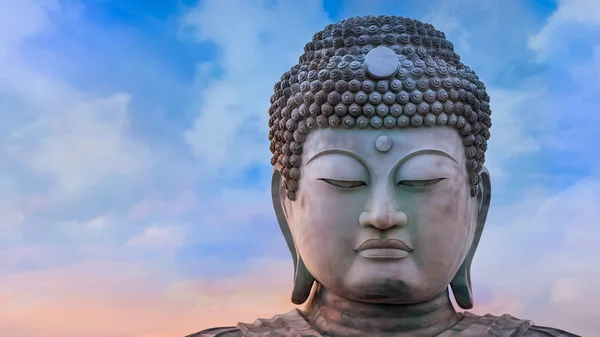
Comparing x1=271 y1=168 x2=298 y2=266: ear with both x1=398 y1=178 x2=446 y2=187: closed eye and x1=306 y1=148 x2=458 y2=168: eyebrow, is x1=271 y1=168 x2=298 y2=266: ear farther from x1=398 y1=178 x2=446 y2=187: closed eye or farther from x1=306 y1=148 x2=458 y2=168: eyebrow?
x1=398 y1=178 x2=446 y2=187: closed eye

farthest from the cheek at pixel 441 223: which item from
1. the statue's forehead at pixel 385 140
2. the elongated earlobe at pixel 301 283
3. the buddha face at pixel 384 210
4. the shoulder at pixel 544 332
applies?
the elongated earlobe at pixel 301 283

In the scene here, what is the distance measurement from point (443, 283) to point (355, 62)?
5.49 feet

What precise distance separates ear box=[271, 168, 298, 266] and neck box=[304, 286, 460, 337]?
1.93 ft

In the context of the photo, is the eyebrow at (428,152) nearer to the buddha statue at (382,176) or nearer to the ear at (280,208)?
the buddha statue at (382,176)

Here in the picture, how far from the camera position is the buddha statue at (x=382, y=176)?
6.01 metres

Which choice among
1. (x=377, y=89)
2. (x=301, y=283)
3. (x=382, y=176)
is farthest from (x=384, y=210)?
(x=301, y=283)

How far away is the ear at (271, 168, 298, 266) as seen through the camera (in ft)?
22.4

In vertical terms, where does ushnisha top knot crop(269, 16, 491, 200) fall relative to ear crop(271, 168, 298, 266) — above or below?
above

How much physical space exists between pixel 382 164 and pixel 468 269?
147 cm

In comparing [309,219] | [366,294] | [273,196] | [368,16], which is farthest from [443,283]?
[368,16]

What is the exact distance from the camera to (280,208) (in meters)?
6.91

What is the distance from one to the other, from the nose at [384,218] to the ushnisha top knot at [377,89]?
605 millimetres

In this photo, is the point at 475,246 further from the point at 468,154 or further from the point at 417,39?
the point at 417,39

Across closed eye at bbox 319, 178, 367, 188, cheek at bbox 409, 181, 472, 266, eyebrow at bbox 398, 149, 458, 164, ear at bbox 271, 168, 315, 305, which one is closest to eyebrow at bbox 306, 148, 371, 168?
closed eye at bbox 319, 178, 367, 188
